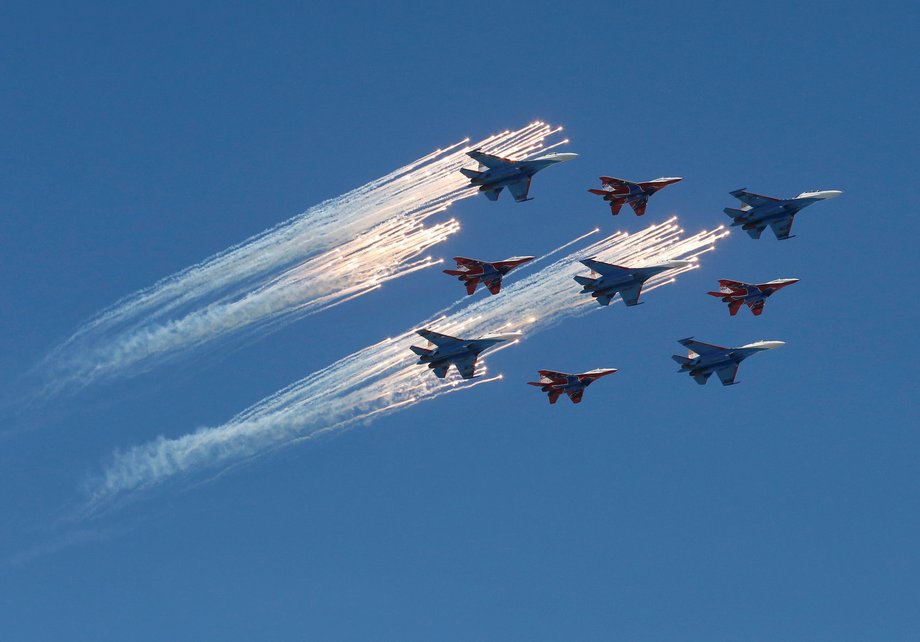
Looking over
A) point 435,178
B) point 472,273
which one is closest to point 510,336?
point 472,273

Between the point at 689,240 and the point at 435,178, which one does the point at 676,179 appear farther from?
the point at 435,178

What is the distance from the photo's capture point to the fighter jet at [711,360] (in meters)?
141

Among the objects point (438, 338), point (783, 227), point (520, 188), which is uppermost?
point (520, 188)

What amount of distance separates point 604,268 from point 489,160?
13166mm

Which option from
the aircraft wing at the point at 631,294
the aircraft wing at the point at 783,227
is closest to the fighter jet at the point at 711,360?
the aircraft wing at the point at 631,294

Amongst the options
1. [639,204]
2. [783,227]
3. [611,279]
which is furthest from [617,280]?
[783,227]

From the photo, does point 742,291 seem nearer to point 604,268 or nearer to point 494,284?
point 604,268

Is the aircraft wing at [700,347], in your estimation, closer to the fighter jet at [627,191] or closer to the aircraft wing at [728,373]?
the aircraft wing at [728,373]

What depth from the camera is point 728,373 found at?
466ft

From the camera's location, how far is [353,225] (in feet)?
468

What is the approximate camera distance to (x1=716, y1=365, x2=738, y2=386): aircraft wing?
142 metres

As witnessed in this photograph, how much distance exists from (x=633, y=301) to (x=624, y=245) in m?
5.96

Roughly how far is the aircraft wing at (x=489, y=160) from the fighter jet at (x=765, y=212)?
19823mm

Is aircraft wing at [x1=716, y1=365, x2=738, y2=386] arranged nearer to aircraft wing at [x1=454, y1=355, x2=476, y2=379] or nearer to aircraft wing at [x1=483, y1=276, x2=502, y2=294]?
aircraft wing at [x1=483, y1=276, x2=502, y2=294]
